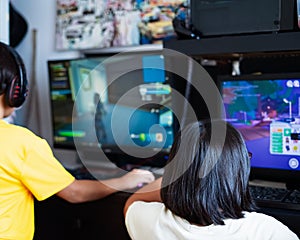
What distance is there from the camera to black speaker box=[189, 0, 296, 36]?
129cm

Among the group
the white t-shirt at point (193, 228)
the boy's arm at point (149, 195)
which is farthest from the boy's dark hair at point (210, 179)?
the boy's arm at point (149, 195)

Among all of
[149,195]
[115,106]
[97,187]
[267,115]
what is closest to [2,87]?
[97,187]

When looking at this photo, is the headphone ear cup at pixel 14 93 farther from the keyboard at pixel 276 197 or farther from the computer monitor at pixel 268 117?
the keyboard at pixel 276 197

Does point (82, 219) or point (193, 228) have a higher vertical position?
point (193, 228)

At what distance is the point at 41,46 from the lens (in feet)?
8.07

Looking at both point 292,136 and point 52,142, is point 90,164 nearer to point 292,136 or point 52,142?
point 52,142

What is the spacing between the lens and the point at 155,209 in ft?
3.78

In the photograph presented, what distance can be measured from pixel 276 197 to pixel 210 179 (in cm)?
36

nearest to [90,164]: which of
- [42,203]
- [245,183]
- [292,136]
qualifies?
[42,203]

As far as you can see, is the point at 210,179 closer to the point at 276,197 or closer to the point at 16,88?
the point at 276,197

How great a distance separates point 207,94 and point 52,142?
3.55ft

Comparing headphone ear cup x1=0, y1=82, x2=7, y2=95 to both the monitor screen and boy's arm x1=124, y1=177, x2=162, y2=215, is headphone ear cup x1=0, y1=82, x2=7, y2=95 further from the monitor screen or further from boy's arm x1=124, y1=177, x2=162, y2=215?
the monitor screen

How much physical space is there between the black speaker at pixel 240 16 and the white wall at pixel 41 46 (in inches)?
44.7

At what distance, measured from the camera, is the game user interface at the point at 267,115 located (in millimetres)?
1438
